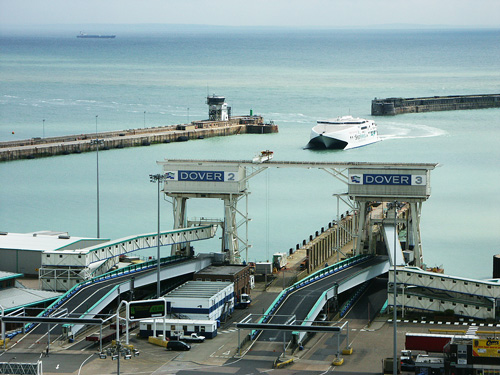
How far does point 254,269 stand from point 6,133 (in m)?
99.8

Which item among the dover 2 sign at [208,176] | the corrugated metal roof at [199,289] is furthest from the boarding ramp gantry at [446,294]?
the dover 2 sign at [208,176]

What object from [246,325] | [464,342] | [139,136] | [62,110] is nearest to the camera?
[464,342]

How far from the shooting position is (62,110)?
185125mm

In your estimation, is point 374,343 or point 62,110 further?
point 62,110

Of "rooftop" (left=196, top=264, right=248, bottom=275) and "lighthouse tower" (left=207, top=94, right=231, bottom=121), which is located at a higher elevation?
"lighthouse tower" (left=207, top=94, right=231, bottom=121)

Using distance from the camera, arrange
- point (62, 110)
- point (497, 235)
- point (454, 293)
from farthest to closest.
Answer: point (62, 110)
point (497, 235)
point (454, 293)

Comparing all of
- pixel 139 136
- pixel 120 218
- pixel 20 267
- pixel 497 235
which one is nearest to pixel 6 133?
pixel 139 136

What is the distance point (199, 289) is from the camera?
167ft

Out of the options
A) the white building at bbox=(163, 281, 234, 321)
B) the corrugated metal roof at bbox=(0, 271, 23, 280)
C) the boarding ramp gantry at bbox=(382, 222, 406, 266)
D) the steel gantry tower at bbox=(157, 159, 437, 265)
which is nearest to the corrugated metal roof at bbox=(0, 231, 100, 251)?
the corrugated metal roof at bbox=(0, 271, 23, 280)

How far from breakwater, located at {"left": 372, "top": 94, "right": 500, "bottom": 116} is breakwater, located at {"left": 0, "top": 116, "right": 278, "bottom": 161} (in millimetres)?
29943

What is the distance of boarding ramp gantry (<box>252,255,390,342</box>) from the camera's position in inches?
1832

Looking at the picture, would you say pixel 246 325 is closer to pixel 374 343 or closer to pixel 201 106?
pixel 374 343

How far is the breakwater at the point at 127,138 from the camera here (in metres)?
125

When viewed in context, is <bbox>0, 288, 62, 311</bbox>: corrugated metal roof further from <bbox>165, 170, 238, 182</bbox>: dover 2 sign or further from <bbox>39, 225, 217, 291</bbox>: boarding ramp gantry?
<bbox>165, 170, 238, 182</bbox>: dover 2 sign
